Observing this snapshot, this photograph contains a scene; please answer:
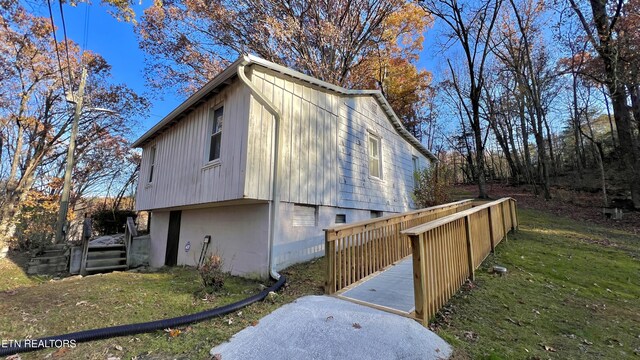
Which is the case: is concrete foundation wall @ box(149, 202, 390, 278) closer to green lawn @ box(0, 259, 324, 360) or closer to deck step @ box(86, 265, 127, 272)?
green lawn @ box(0, 259, 324, 360)

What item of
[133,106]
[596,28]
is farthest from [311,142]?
[133,106]

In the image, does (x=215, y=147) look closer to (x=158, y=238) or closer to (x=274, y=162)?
(x=274, y=162)

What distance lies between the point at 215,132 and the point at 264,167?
2100mm

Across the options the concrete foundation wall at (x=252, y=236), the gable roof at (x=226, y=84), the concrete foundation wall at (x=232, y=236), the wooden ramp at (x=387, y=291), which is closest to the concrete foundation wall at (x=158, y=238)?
the concrete foundation wall at (x=232, y=236)

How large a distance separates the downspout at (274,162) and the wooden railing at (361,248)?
146 centimetres

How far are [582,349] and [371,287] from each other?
251 cm

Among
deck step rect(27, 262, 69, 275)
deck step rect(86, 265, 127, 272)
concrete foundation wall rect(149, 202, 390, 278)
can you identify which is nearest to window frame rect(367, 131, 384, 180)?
concrete foundation wall rect(149, 202, 390, 278)

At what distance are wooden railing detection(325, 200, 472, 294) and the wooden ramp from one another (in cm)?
16

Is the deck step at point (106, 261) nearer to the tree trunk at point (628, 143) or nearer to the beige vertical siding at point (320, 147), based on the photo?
the beige vertical siding at point (320, 147)

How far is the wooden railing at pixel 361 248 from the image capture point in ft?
14.4

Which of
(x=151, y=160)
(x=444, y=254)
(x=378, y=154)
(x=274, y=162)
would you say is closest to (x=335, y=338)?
(x=444, y=254)

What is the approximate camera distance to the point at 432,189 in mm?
11109

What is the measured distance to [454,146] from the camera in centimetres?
2967

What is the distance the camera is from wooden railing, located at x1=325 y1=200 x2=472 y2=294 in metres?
4.40
